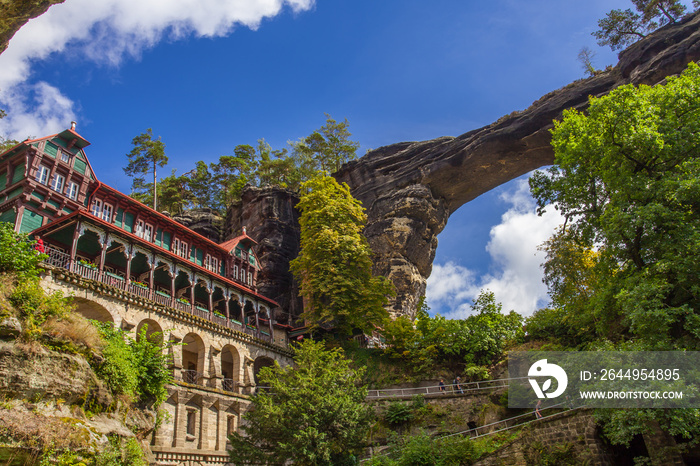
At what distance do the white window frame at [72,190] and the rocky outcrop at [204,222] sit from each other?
66.0 feet

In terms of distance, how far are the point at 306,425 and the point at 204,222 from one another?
37.8 metres

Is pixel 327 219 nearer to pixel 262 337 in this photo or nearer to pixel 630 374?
pixel 262 337

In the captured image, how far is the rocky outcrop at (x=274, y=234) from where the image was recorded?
45.4 metres

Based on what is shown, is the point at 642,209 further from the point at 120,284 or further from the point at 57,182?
the point at 57,182

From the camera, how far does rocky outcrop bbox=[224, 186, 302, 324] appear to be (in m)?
45.4

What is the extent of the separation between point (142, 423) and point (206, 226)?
3849 centimetres

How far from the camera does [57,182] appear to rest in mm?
29750

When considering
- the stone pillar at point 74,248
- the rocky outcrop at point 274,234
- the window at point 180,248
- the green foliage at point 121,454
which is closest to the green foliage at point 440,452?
the green foliage at point 121,454

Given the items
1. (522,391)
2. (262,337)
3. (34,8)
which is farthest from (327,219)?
(34,8)

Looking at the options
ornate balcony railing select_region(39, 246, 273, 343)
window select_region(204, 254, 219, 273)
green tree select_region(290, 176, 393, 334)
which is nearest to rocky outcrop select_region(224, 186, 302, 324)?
window select_region(204, 254, 219, 273)

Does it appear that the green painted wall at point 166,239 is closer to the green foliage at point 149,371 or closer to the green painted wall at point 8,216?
the green painted wall at point 8,216

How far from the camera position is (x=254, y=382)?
29203mm

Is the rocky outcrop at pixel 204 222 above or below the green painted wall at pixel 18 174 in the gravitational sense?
above

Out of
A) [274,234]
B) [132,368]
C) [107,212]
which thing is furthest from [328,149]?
[132,368]
